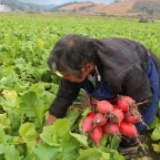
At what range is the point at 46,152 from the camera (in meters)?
1.00

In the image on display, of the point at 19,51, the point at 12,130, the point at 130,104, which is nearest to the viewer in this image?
the point at 130,104

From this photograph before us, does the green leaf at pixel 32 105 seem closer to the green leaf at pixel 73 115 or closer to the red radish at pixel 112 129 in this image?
the green leaf at pixel 73 115

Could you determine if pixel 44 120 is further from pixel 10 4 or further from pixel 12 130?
pixel 10 4

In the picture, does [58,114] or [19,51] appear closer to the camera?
[58,114]

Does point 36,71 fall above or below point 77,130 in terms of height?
above

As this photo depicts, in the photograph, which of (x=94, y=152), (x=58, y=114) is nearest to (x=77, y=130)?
(x=58, y=114)

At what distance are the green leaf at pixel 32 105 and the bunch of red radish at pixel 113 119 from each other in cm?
37

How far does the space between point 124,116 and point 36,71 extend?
1.34 meters

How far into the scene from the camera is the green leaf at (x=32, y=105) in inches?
52.8

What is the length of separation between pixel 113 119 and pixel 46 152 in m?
0.46

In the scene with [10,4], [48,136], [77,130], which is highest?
[10,4]

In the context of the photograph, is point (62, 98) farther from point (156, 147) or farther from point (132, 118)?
point (156, 147)

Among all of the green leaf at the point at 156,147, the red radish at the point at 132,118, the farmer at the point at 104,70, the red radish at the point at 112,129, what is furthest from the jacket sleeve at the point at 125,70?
the green leaf at the point at 156,147

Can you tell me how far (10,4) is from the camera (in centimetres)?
13212
